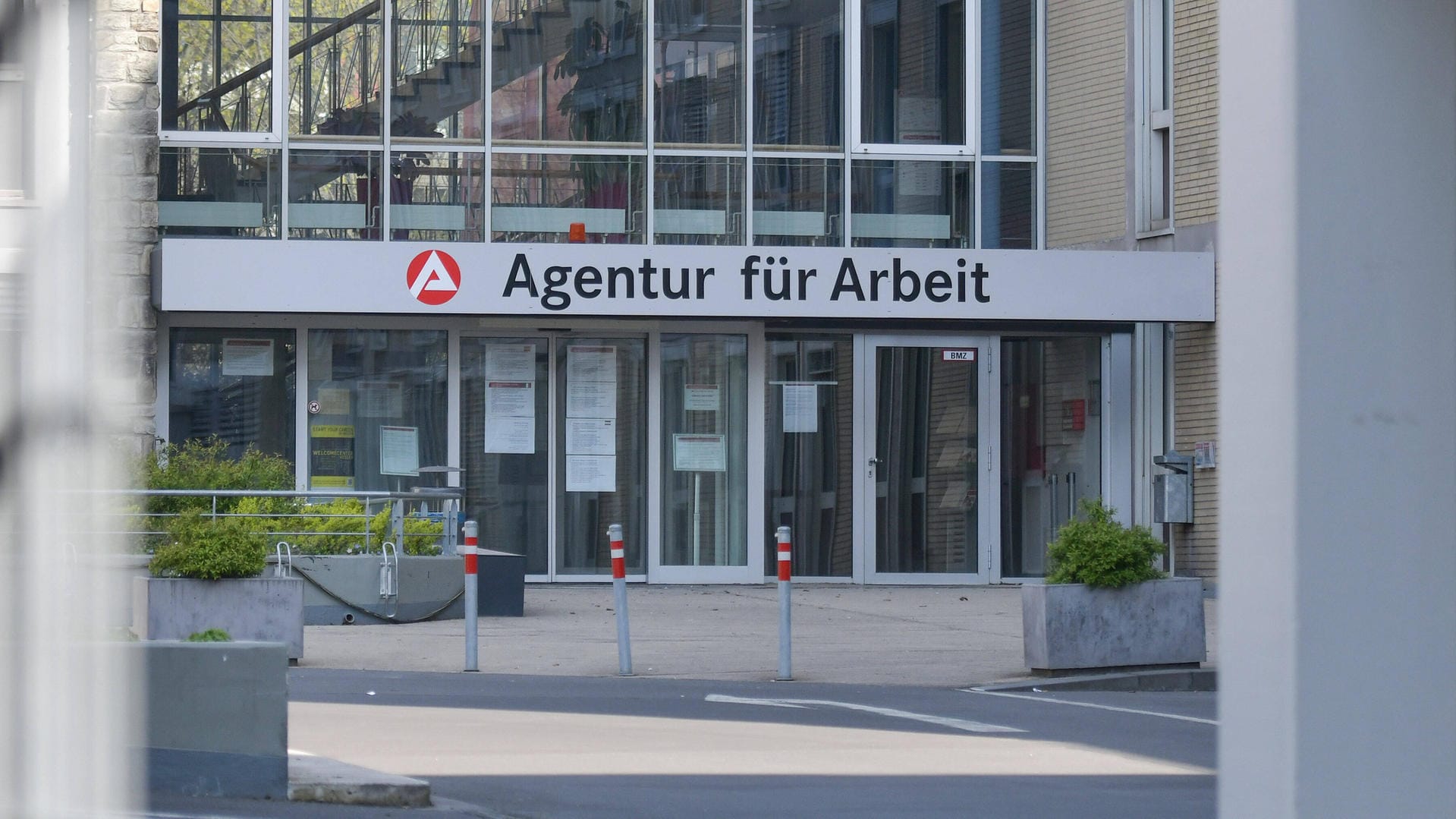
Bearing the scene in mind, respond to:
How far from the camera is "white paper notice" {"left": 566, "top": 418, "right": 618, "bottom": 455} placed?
20.2 m

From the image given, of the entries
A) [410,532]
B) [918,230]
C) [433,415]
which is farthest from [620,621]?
[918,230]

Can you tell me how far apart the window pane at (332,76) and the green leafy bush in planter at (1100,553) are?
1063 cm

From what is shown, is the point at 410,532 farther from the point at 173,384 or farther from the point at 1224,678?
the point at 1224,678

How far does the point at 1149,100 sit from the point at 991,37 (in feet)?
6.60

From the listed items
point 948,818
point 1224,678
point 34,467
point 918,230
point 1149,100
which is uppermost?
point 1149,100

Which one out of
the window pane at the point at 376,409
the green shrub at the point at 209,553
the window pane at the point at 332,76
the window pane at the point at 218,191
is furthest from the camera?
the window pane at the point at 332,76

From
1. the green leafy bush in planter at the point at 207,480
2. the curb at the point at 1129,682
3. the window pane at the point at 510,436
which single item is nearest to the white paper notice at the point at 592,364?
the window pane at the point at 510,436

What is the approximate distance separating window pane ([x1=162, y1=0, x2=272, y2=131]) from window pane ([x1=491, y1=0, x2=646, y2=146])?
2490 mm

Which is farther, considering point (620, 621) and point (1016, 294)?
point (1016, 294)

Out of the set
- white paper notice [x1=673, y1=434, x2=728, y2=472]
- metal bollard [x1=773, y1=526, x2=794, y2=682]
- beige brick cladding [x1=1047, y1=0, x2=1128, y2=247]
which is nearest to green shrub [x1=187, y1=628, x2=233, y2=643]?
metal bollard [x1=773, y1=526, x2=794, y2=682]

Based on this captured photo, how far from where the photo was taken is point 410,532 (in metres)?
16.1

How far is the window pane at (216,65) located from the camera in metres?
20.0

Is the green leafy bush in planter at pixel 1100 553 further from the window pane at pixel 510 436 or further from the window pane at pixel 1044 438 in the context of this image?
the window pane at pixel 510 436

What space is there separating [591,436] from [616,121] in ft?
11.6
